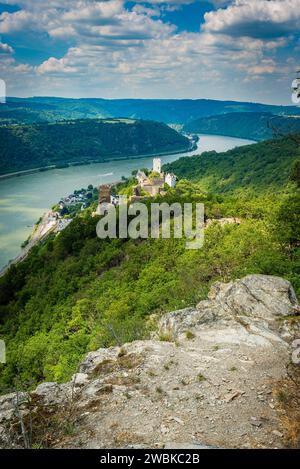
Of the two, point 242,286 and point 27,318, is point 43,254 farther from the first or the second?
point 242,286

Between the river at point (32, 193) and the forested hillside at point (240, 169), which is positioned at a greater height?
the forested hillside at point (240, 169)

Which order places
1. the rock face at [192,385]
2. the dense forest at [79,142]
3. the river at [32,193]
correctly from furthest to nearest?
the dense forest at [79,142], the river at [32,193], the rock face at [192,385]

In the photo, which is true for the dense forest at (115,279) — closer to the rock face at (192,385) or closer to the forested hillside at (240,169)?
the rock face at (192,385)

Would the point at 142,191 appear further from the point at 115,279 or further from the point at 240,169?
the point at 240,169

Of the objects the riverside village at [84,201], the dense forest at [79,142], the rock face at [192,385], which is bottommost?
the riverside village at [84,201]

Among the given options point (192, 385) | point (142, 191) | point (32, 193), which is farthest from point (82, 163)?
point (192, 385)

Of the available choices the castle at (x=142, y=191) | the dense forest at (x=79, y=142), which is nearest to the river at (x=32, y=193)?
the dense forest at (x=79, y=142)

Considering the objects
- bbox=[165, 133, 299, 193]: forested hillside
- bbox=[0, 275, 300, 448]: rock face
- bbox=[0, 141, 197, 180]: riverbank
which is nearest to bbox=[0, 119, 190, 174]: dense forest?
bbox=[0, 141, 197, 180]: riverbank
